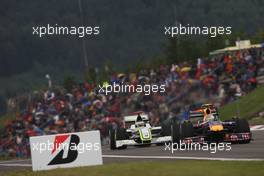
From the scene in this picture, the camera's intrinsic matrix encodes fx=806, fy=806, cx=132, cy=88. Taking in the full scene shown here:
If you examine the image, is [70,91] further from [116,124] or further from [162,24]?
[162,24]

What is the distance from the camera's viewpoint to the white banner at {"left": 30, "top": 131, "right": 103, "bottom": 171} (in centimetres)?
1698

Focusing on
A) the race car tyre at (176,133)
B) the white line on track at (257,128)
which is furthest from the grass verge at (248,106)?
the race car tyre at (176,133)

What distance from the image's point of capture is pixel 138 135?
26.4 metres

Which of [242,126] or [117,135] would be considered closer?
[242,126]

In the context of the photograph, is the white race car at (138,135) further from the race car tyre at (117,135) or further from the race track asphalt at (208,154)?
the race track asphalt at (208,154)

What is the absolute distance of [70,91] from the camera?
4556 cm

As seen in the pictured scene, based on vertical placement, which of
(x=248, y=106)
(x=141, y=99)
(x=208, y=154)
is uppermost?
(x=141, y=99)

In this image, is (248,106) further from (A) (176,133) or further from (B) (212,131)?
(B) (212,131)

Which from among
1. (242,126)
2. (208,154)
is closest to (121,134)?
(242,126)

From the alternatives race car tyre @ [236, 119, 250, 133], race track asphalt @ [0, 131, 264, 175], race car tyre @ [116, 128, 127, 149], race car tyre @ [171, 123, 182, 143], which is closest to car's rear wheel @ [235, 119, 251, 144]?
race car tyre @ [236, 119, 250, 133]

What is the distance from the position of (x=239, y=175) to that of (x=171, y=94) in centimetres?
2252

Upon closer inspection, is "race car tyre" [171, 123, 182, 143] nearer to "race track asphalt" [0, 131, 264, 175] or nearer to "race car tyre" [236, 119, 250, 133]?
"race track asphalt" [0, 131, 264, 175]

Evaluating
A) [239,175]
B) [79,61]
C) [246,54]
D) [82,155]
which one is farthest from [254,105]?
[79,61]

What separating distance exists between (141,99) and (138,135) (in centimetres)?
1117
